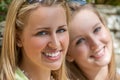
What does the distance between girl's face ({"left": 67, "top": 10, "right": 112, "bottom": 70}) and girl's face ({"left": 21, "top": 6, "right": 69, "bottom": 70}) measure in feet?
0.87

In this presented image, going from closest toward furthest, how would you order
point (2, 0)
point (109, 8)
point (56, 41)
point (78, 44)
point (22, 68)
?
point (56, 41) < point (22, 68) < point (78, 44) < point (2, 0) < point (109, 8)

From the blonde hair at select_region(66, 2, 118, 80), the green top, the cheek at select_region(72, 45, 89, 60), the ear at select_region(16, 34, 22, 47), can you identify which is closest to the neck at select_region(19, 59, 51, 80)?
the green top

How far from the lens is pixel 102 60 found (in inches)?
98.2

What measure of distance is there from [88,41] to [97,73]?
12.0 inches

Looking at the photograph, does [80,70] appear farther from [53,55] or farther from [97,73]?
[53,55]

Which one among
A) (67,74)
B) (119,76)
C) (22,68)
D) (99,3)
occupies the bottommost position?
(99,3)

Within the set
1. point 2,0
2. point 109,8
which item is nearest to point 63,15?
point 2,0

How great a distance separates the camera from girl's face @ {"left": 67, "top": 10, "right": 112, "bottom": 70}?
2443 mm

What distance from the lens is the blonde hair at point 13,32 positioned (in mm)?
2156

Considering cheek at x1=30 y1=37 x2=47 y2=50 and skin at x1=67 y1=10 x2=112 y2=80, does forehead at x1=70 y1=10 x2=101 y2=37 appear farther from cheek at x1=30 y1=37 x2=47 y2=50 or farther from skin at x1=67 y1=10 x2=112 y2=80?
cheek at x1=30 y1=37 x2=47 y2=50

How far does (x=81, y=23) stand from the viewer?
8.06 feet

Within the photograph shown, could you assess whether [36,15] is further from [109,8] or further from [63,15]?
[109,8]

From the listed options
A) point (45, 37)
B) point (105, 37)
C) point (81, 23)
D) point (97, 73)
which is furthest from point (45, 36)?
point (97, 73)

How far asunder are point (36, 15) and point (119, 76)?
961 mm
